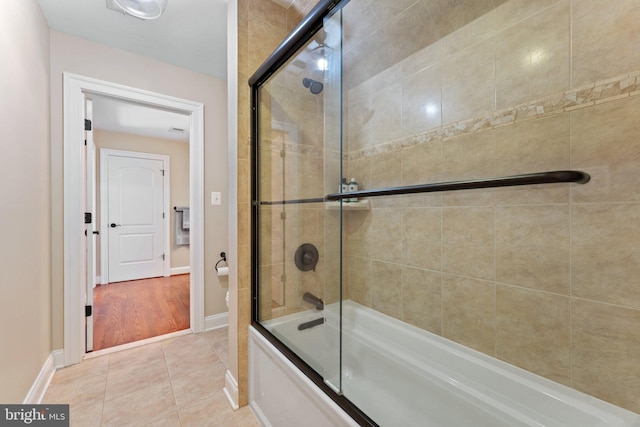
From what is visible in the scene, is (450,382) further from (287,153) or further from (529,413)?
(287,153)

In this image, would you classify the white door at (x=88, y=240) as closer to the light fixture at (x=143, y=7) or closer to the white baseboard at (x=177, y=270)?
the light fixture at (x=143, y=7)

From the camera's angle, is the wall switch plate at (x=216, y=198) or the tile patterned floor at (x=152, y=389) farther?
the wall switch plate at (x=216, y=198)

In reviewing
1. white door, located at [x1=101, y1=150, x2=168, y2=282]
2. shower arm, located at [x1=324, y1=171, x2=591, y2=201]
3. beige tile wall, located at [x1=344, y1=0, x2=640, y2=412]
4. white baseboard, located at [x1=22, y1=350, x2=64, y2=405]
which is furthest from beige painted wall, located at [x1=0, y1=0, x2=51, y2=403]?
white door, located at [x1=101, y1=150, x2=168, y2=282]

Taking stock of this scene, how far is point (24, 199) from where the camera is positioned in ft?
4.78

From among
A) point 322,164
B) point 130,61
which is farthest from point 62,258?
point 322,164

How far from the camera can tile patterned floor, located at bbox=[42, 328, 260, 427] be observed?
4.75ft

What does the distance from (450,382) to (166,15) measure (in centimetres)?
275

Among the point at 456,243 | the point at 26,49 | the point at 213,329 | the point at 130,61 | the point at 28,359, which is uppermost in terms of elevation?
the point at 130,61

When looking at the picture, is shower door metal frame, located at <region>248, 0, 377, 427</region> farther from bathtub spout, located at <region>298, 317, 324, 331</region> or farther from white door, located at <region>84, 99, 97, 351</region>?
white door, located at <region>84, 99, 97, 351</region>

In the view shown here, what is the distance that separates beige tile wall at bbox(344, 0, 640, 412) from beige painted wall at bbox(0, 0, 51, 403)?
1.77 m

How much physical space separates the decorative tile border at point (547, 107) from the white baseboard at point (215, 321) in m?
2.26

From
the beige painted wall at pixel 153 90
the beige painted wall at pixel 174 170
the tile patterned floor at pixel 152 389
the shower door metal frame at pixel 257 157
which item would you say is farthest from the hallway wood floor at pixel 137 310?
the shower door metal frame at pixel 257 157

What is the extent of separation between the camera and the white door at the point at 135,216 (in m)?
4.05

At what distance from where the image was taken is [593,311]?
3.14 ft
